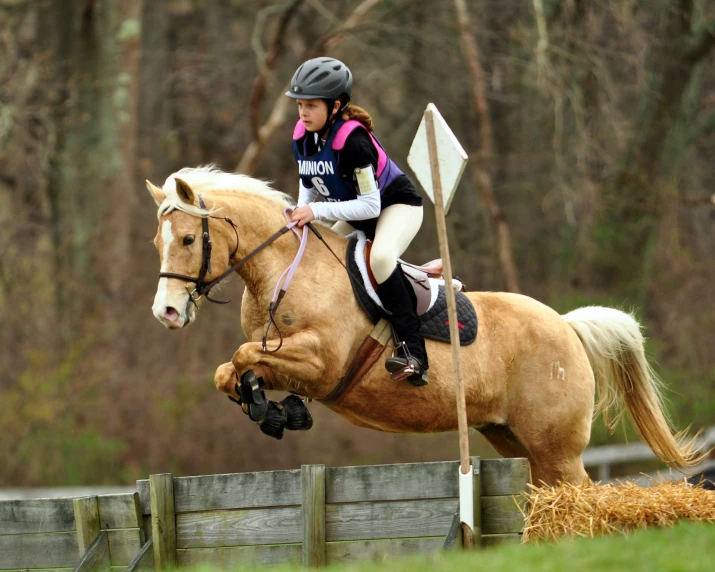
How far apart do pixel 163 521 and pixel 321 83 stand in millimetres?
2784

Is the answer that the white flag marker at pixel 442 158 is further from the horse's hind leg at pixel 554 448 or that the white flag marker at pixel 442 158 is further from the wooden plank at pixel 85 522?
the wooden plank at pixel 85 522

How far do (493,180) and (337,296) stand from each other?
48.1 feet

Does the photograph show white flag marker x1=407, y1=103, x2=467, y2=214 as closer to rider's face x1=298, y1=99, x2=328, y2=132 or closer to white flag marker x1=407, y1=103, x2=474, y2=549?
white flag marker x1=407, y1=103, x2=474, y2=549

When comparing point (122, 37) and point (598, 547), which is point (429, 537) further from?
point (122, 37)

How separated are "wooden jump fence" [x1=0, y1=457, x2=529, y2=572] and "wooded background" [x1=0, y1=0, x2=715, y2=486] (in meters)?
8.99

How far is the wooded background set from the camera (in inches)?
624

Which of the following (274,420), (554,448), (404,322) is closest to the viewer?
(274,420)

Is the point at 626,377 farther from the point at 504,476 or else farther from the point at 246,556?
the point at 246,556

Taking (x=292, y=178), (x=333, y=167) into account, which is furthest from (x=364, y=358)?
(x=292, y=178)

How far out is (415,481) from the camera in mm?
6215

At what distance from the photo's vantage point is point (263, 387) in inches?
252

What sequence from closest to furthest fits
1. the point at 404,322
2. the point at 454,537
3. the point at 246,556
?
the point at 454,537 < the point at 246,556 < the point at 404,322

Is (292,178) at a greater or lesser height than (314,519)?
greater

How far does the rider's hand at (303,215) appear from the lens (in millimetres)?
6543
